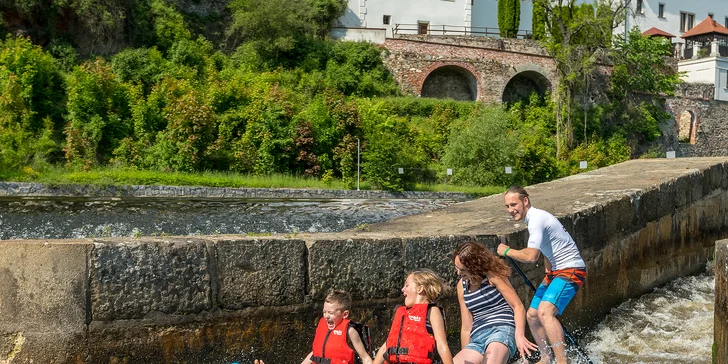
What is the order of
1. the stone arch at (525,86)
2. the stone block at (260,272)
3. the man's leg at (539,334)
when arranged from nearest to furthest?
the stone block at (260,272) → the man's leg at (539,334) → the stone arch at (525,86)

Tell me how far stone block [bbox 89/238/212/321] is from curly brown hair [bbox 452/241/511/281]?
170 centimetres

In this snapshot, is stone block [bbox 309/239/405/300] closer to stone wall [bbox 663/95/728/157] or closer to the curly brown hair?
the curly brown hair

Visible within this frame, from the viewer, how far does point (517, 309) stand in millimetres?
5172

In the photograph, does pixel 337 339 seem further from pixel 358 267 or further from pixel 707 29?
pixel 707 29

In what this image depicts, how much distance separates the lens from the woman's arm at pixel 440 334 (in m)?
4.81

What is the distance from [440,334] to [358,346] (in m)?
0.54

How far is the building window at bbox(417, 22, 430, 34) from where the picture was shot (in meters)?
44.8

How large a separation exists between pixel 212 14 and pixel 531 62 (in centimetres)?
1643

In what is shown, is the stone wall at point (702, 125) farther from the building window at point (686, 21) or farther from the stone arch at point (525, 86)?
the building window at point (686, 21)

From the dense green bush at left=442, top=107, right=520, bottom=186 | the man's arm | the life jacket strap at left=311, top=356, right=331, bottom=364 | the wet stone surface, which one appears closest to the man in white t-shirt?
the man's arm

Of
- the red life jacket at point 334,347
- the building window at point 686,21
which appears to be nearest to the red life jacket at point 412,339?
the red life jacket at point 334,347

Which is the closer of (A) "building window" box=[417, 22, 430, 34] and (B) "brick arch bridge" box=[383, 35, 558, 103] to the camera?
(B) "brick arch bridge" box=[383, 35, 558, 103]

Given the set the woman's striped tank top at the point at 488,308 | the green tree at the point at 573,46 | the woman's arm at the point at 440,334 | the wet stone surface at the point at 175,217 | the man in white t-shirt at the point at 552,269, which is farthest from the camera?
the green tree at the point at 573,46

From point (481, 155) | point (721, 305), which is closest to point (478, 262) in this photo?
point (721, 305)
